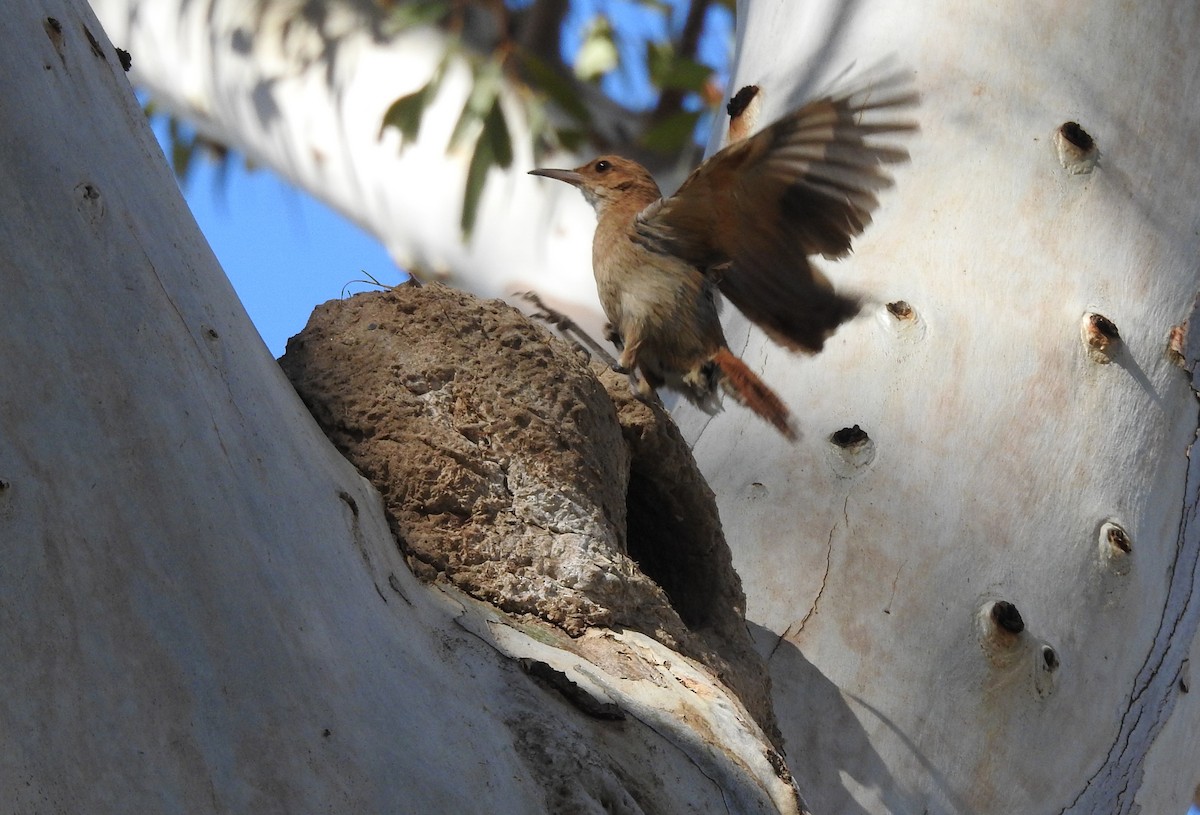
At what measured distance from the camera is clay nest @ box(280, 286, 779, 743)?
7.82 ft

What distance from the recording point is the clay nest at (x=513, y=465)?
93.8 inches

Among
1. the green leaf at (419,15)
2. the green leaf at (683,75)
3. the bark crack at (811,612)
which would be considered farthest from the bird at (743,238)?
the green leaf at (419,15)

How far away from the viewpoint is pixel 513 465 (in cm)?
260

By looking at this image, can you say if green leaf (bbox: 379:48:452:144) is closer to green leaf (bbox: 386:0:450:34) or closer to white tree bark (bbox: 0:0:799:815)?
green leaf (bbox: 386:0:450:34)

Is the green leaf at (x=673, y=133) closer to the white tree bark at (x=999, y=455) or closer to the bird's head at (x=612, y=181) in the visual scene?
the bird's head at (x=612, y=181)

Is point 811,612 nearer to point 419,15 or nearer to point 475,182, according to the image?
point 475,182

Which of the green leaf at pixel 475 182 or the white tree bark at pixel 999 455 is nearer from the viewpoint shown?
the white tree bark at pixel 999 455

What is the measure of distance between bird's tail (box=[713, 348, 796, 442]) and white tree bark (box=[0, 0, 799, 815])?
0.95m

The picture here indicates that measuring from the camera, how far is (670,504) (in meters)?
3.03

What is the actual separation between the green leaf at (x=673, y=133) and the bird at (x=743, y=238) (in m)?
1.46

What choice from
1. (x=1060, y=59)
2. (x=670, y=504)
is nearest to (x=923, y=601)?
(x=670, y=504)

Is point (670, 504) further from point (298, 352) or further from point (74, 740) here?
point (74, 740)

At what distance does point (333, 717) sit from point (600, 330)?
368cm

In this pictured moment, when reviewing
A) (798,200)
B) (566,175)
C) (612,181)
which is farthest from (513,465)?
(566,175)
